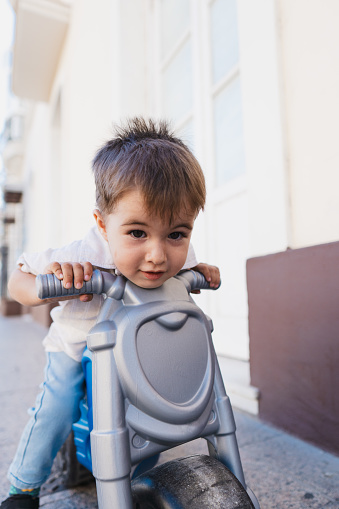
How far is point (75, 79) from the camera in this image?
448 cm

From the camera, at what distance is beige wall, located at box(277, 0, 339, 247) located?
4.25 ft

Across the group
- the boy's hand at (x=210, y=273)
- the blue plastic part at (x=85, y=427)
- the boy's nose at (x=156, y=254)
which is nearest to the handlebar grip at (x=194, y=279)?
the boy's hand at (x=210, y=273)

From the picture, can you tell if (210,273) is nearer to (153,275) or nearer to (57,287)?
(153,275)

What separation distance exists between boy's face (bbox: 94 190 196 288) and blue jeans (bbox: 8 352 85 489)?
394 mm

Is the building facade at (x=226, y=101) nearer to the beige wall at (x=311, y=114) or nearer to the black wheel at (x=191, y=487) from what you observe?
the beige wall at (x=311, y=114)

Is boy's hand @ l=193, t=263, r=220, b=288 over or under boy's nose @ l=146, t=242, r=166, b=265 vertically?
under

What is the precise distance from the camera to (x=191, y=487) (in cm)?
67

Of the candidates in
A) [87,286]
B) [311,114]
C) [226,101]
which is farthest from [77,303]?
[226,101]

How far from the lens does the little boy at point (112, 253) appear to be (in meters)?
0.77

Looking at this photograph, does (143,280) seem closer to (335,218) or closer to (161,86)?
(335,218)

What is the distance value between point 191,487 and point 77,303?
0.52 m

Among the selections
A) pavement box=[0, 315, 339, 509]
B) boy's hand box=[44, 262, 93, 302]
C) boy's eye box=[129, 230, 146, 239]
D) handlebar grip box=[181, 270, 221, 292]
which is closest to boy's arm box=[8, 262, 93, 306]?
boy's hand box=[44, 262, 93, 302]

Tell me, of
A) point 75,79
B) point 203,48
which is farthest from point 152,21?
point 75,79

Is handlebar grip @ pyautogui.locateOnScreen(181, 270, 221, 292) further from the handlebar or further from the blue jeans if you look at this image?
the blue jeans
